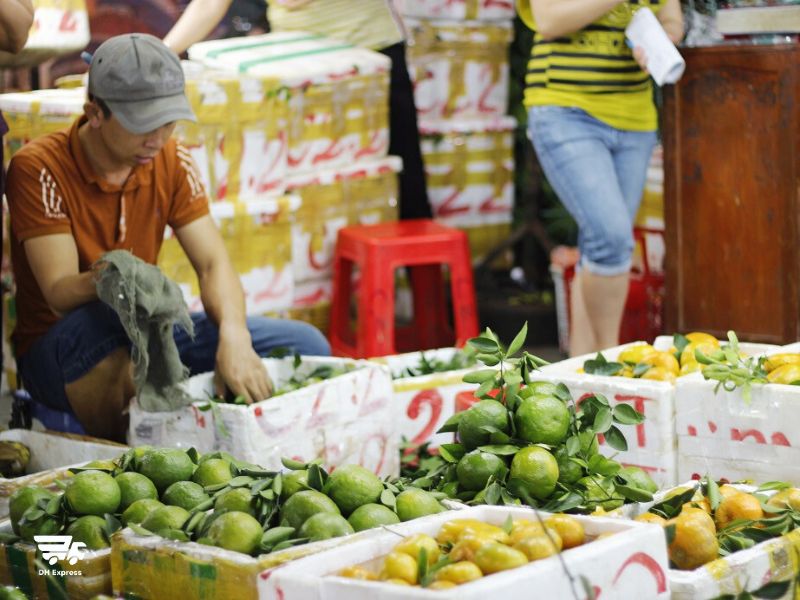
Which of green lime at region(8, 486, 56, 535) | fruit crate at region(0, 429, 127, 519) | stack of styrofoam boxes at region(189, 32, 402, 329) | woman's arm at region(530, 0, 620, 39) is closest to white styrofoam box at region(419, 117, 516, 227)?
stack of styrofoam boxes at region(189, 32, 402, 329)

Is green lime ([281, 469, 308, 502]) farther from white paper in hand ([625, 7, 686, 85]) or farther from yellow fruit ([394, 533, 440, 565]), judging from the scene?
white paper in hand ([625, 7, 686, 85])

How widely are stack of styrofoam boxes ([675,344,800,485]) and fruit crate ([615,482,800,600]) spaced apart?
1.98 ft

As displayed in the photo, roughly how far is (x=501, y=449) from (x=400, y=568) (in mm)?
513

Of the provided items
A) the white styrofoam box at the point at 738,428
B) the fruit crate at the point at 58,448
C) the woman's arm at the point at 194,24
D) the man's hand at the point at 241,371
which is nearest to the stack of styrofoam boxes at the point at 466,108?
the woman's arm at the point at 194,24

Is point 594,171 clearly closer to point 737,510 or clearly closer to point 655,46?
point 655,46

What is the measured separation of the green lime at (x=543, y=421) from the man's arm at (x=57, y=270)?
1.30m

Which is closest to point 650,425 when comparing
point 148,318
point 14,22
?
point 148,318

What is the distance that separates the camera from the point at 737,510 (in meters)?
2.31

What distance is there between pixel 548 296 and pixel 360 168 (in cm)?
127

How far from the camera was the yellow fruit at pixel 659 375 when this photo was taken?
305 cm

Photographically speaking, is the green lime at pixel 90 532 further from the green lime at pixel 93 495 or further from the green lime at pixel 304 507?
the green lime at pixel 304 507

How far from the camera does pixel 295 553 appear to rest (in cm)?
204

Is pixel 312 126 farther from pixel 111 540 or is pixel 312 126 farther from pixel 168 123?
pixel 111 540

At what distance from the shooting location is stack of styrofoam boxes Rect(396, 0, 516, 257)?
610cm
